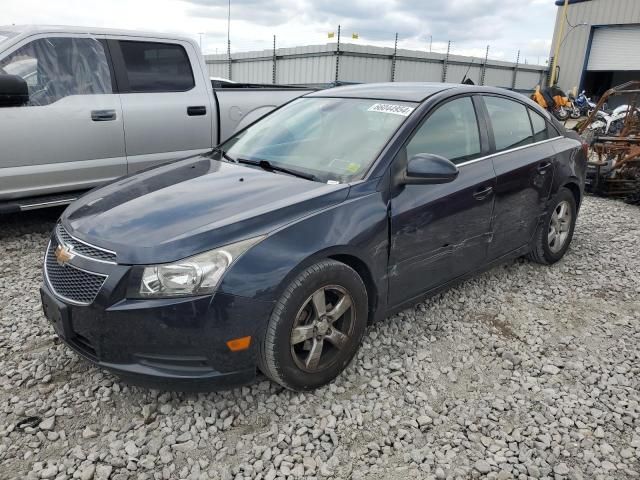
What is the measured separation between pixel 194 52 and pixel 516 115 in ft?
12.1

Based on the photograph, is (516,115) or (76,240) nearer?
(76,240)

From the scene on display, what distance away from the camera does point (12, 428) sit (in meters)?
2.52

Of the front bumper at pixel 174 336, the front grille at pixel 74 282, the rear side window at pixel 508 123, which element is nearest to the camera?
the front bumper at pixel 174 336

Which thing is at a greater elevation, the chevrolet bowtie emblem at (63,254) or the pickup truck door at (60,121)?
the pickup truck door at (60,121)

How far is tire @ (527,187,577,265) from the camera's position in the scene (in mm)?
4449

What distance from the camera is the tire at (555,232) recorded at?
4.45m

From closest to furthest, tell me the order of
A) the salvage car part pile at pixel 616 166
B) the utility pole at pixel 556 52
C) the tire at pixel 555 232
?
the tire at pixel 555 232 < the salvage car part pile at pixel 616 166 < the utility pole at pixel 556 52

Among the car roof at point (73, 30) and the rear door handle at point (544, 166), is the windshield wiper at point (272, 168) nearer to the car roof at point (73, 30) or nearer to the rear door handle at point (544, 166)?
the rear door handle at point (544, 166)

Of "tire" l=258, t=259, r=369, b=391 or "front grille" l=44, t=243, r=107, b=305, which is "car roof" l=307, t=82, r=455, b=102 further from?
"front grille" l=44, t=243, r=107, b=305

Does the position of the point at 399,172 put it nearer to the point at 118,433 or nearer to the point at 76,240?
the point at 76,240

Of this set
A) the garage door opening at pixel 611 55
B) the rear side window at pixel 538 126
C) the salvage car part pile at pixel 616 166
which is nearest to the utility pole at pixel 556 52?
the garage door opening at pixel 611 55

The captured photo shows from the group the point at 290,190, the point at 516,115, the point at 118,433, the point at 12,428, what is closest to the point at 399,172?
the point at 290,190

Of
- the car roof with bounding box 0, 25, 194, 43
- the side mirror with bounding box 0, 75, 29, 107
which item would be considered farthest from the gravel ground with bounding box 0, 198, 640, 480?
the car roof with bounding box 0, 25, 194, 43

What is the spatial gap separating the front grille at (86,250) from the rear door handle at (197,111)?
3.14 metres
